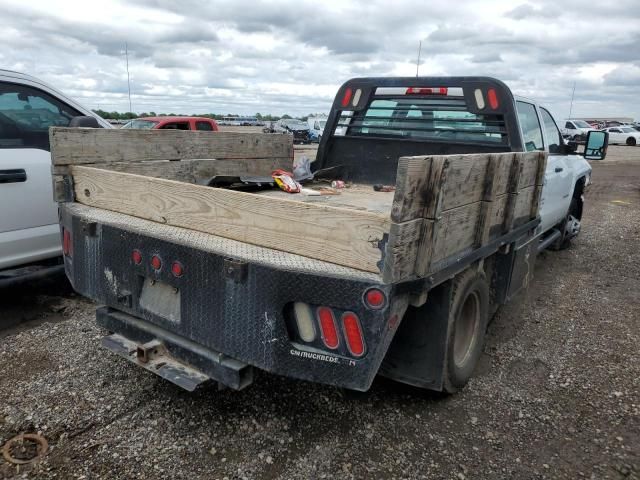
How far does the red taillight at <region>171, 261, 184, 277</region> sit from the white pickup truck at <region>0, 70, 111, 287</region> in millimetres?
2233

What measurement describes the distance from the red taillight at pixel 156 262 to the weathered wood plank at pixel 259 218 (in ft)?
0.68

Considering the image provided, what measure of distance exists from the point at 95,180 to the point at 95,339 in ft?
4.58

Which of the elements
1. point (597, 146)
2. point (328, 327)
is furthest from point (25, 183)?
point (597, 146)

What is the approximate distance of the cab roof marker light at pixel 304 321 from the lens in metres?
2.38

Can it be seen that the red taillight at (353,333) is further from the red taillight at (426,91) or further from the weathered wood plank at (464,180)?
the red taillight at (426,91)

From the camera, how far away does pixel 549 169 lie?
4938 mm

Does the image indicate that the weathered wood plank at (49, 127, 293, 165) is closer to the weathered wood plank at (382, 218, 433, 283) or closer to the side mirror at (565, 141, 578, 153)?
the weathered wood plank at (382, 218, 433, 283)

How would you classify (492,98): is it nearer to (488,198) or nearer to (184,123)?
(488,198)

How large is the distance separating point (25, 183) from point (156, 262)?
2.22 meters

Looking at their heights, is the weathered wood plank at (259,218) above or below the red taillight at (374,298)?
above

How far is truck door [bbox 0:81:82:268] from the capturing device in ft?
13.8

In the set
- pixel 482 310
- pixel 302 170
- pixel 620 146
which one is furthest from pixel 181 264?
pixel 620 146

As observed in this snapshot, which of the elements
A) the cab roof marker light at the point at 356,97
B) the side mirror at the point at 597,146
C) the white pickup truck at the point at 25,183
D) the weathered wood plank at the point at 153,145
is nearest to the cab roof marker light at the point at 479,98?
the cab roof marker light at the point at 356,97

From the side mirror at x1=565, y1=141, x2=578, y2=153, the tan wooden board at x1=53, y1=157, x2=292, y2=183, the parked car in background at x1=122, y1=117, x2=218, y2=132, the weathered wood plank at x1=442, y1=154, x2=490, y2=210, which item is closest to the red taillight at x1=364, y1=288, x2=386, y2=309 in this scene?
the weathered wood plank at x1=442, y1=154, x2=490, y2=210
